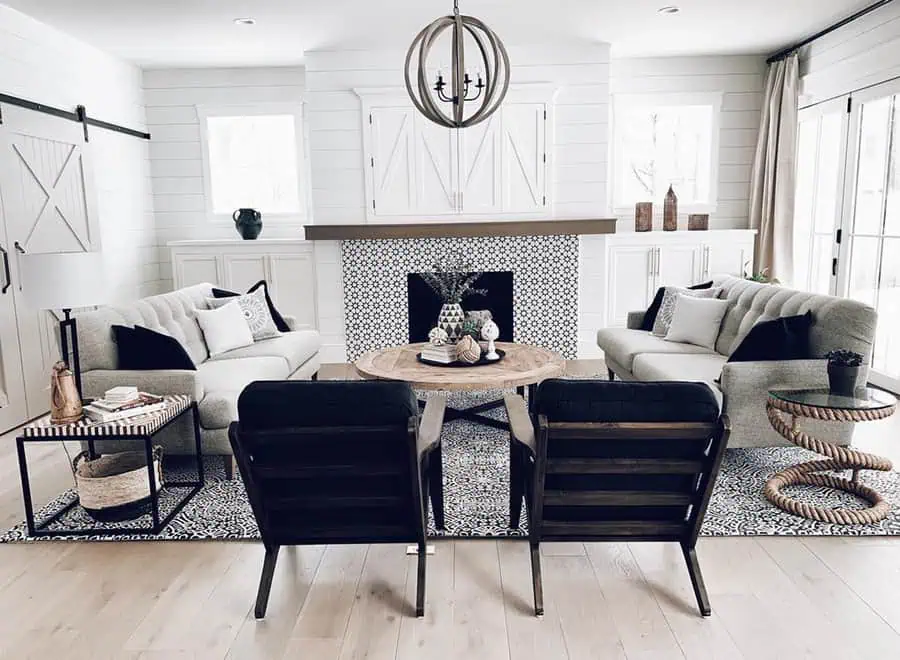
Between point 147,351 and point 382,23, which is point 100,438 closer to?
point 147,351

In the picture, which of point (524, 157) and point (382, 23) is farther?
point (524, 157)

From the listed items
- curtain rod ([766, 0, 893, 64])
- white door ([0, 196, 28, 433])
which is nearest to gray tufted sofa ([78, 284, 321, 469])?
white door ([0, 196, 28, 433])

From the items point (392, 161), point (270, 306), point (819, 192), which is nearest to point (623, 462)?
point (270, 306)

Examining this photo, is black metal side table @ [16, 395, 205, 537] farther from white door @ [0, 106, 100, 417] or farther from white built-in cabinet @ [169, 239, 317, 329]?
white built-in cabinet @ [169, 239, 317, 329]

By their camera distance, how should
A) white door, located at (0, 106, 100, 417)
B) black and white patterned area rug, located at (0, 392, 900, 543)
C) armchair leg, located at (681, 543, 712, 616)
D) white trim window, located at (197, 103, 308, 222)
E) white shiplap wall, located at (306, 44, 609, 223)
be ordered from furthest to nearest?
white trim window, located at (197, 103, 308, 222) → white shiplap wall, located at (306, 44, 609, 223) → white door, located at (0, 106, 100, 417) → black and white patterned area rug, located at (0, 392, 900, 543) → armchair leg, located at (681, 543, 712, 616)

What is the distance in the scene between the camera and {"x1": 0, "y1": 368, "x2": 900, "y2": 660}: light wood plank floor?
82.7 inches

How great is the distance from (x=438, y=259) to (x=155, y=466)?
3345mm

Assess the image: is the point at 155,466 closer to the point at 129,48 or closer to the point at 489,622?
the point at 489,622

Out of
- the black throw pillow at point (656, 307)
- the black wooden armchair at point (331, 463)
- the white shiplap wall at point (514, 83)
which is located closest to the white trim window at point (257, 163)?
the white shiplap wall at point (514, 83)

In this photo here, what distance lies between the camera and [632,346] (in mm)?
4426

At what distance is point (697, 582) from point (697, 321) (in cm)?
241

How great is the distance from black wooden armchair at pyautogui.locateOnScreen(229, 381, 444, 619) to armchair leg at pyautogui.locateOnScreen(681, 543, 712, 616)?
0.91 m

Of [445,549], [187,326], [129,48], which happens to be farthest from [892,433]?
[129,48]

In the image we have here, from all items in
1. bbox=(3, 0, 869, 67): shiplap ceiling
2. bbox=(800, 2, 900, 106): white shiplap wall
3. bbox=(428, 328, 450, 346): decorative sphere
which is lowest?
bbox=(428, 328, 450, 346): decorative sphere
